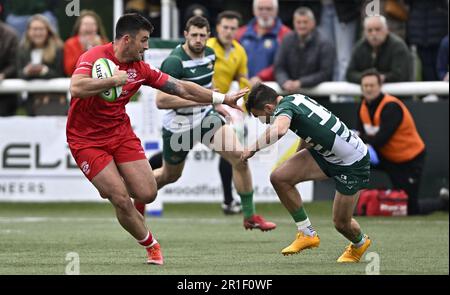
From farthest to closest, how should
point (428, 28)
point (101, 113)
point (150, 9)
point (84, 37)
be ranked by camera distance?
1. point (150, 9)
2. point (84, 37)
3. point (428, 28)
4. point (101, 113)

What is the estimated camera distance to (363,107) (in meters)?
16.2

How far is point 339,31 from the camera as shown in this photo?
18125 mm

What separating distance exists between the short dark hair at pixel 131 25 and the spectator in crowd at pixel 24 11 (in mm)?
9127

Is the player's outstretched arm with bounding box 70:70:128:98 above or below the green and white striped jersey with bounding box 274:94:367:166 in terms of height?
above

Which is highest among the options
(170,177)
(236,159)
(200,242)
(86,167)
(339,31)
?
(339,31)

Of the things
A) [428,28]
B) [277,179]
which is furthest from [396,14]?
[277,179]

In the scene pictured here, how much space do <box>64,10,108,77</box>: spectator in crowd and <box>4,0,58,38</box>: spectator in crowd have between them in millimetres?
1606

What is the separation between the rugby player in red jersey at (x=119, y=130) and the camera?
34.4 feet

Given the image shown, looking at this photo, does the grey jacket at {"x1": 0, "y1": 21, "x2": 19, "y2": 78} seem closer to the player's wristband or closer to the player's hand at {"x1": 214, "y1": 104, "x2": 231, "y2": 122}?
the player's hand at {"x1": 214, "y1": 104, "x2": 231, "y2": 122}

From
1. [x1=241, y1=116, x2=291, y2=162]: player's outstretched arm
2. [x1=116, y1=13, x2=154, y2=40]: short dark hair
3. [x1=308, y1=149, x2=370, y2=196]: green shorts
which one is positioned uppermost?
[x1=116, y1=13, x2=154, y2=40]: short dark hair

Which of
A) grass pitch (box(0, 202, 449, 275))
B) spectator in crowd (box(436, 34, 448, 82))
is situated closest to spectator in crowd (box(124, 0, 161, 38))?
grass pitch (box(0, 202, 449, 275))

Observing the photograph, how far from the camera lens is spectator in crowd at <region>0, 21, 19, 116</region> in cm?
1792

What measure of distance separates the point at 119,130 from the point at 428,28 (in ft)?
26.0
